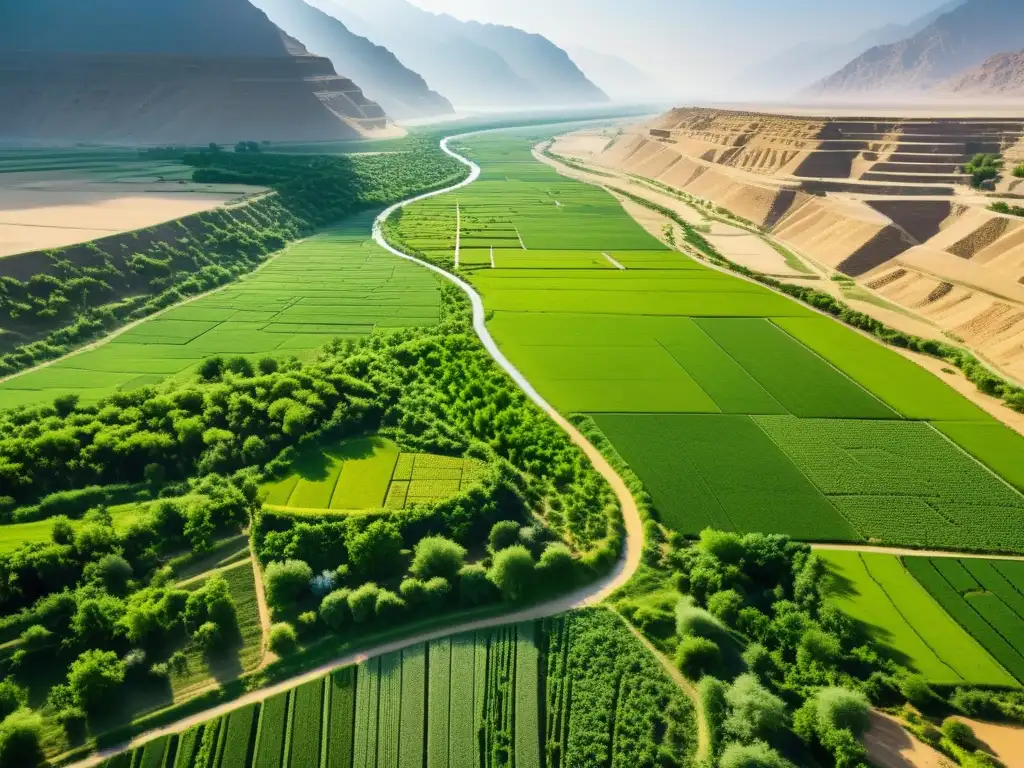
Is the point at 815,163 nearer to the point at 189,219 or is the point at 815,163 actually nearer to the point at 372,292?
the point at 372,292

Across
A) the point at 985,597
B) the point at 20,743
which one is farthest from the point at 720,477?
the point at 20,743

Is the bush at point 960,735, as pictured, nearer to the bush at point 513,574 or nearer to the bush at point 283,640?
the bush at point 513,574

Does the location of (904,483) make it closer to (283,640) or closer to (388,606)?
(388,606)

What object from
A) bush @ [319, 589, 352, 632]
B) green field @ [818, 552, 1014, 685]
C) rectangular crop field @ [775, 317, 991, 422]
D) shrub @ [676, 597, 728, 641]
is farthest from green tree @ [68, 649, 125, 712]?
rectangular crop field @ [775, 317, 991, 422]

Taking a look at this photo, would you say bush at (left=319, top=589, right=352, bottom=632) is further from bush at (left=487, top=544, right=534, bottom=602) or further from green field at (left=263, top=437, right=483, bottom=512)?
bush at (left=487, top=544, right=534, bottom=602)

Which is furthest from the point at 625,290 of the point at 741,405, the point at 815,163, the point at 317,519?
the point at 815,163
